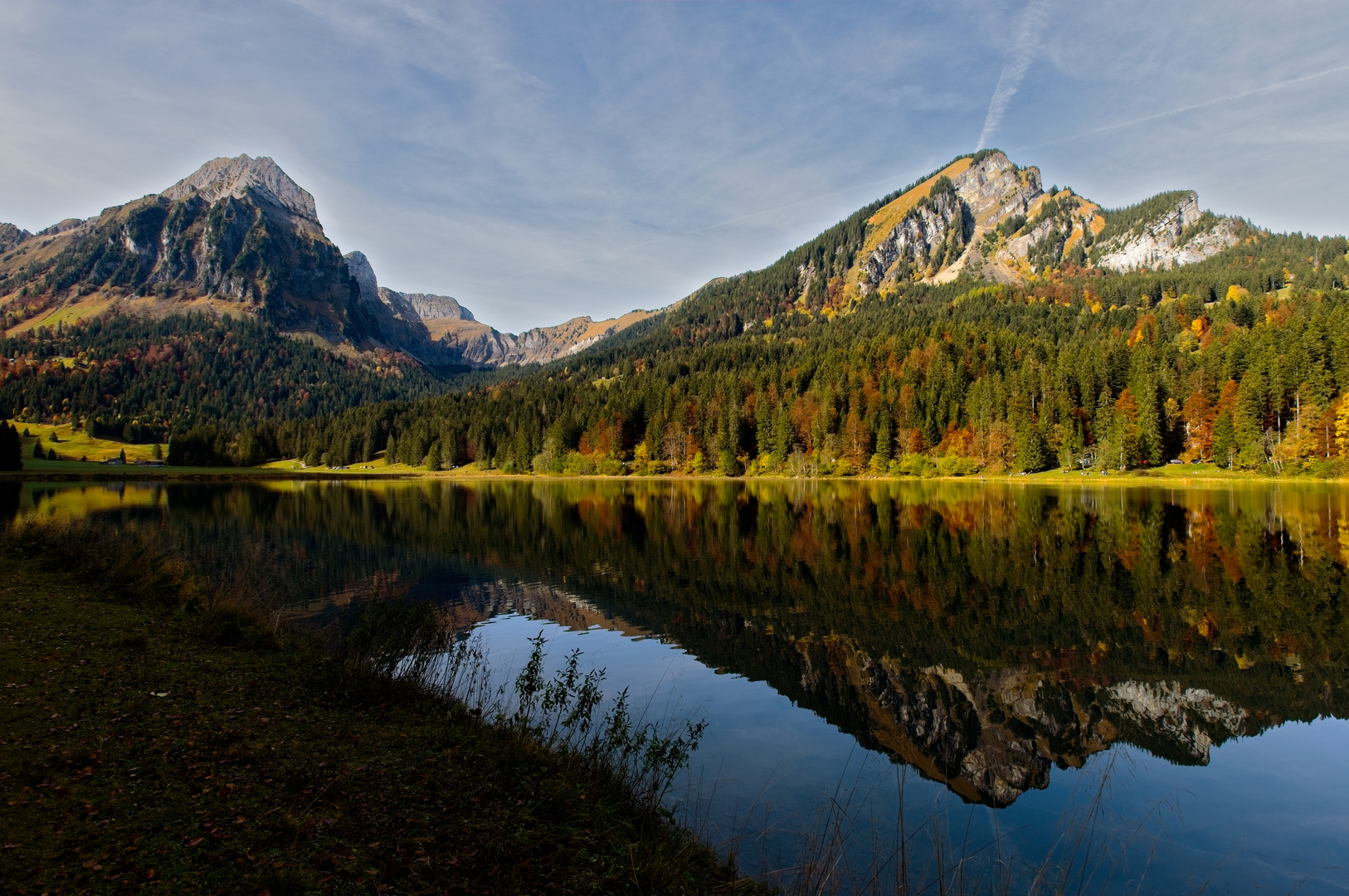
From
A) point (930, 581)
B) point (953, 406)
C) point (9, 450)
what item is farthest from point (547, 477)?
point (930, 581)

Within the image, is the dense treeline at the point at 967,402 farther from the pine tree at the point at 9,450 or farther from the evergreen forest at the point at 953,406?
the pine tree at the point at 9,450

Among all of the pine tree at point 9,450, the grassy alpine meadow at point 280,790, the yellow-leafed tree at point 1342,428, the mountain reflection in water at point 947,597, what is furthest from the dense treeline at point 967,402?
the grassy alpine meadow at point 280,790

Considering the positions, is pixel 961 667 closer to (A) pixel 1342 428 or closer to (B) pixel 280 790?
(B) pixel 280 790

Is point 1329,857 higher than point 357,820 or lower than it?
lower

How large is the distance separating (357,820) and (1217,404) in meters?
118

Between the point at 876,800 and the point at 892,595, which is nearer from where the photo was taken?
the point at 876,800

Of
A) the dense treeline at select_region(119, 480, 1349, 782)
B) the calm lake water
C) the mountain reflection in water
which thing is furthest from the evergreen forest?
the calm lake water

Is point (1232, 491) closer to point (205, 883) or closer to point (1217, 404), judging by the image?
point (1217, 404)

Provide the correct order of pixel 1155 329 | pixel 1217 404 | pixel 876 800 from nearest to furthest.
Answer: pixel 876 800
pixel 1217 404
pixel 1155 329

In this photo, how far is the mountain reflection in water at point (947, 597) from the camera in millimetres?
12789

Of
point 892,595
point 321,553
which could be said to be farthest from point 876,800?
point 321,553

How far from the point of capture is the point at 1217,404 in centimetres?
9075

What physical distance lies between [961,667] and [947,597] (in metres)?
7.28

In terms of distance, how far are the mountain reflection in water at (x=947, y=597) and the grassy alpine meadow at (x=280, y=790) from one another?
6037mm
